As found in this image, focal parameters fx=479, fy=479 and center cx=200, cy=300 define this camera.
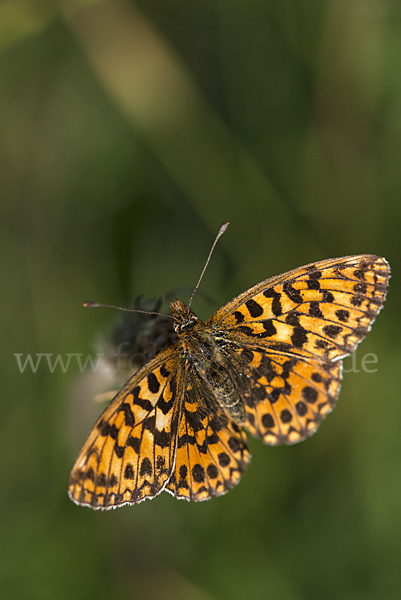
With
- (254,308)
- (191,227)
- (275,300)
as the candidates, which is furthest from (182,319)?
(191,227)

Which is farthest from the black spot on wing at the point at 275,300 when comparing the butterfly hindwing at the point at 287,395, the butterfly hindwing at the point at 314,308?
the butterfly hindwing at the point at 287,395

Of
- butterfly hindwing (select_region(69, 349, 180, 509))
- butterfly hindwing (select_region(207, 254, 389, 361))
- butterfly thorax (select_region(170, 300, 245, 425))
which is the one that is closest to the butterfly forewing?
butterfly hindwing (select_region(207, 254, 389, 361))

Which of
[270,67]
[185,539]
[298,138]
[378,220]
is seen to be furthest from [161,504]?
[270,67]

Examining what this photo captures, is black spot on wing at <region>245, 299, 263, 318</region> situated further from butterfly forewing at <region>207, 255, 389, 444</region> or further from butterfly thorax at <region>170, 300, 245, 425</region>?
butterfly thorax at <region>170, 300, 245, 425</region>

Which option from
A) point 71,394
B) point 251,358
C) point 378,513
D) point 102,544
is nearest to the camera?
point 251,358

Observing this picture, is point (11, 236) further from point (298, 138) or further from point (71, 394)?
point (298, 138)

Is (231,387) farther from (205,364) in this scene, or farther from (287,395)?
(287,395)

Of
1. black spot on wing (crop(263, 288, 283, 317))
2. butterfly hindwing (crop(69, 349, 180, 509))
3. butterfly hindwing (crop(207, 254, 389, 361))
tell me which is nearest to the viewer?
butterfly hindwing (crop(69, 349, 180, 509))

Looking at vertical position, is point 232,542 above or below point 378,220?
below
